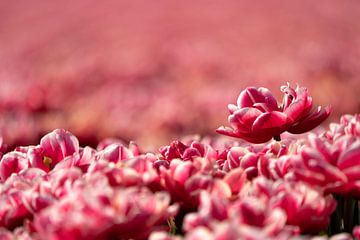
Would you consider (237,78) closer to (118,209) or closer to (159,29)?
(159,29)

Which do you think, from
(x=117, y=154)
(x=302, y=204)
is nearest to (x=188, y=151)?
(x=117, y=154)

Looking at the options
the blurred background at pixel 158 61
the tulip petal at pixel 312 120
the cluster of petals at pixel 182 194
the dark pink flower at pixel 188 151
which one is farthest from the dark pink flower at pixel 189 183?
the blurred background at pixel 158 61

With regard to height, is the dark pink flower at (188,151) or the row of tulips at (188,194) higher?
the row of tulips at (188,194)

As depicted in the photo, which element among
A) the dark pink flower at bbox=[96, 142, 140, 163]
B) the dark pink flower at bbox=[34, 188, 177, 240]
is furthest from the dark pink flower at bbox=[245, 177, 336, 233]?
the dark pink flower at bbox=[96, 142, 140, 163]

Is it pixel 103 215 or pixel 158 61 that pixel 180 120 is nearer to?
pixel 158 61

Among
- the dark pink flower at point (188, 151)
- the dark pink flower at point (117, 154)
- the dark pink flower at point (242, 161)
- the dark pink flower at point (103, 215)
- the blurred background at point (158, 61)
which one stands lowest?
the blurred background at point (158, 61)

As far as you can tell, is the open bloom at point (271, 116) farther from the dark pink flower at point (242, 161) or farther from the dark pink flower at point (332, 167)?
the dark pink flower at point (332, 167)
